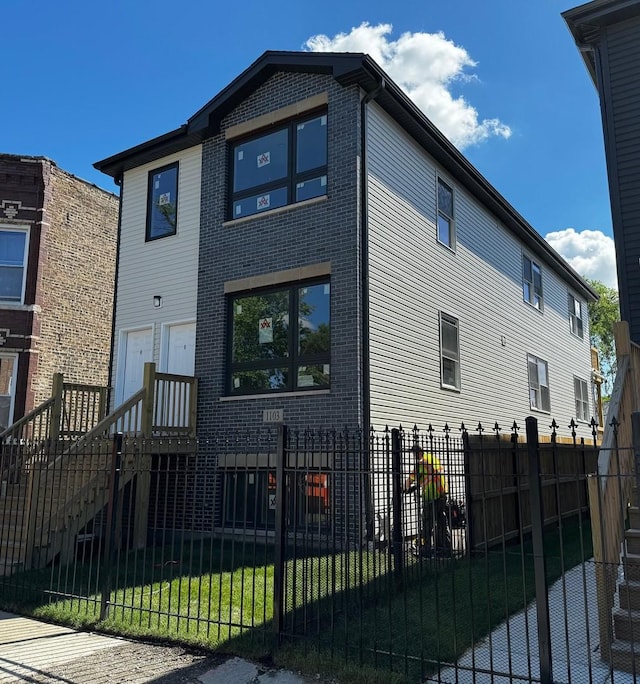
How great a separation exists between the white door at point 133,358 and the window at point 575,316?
Answer: 15.5m

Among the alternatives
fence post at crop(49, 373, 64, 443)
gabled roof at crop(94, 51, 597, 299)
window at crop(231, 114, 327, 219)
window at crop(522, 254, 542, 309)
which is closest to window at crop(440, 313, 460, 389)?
gabled roof at crop(94, 51, 597, 299)

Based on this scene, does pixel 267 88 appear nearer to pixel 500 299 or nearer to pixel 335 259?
pixel 335 259

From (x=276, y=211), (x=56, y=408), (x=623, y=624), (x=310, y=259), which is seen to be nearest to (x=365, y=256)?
(x=310, y=259)

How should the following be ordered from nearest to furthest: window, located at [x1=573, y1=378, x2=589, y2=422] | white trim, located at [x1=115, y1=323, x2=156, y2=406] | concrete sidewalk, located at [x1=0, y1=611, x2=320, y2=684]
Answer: concrete sidewalk, located at [x1=0, y1=611, x2=320, y2=684]
white trim, located at [x1=115, y1=323, x2=156, y2=406]
window, located at [x1=573, y1=378, x2=589, y2=422]

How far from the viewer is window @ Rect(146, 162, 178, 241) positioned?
13469 mm

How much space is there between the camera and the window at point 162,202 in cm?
1347

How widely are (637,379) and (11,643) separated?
24.4ft

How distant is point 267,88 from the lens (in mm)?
12234

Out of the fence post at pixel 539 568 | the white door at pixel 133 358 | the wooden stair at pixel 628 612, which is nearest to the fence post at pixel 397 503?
the fence post at pixel 539 568

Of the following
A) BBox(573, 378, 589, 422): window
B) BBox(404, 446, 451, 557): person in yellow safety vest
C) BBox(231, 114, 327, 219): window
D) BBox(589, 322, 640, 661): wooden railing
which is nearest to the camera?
BBox(589, 322, 640, 661): wooden railing

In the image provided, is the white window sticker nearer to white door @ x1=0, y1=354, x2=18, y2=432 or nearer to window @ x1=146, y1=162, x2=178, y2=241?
window @ x1=146, y1=162, x2=178, y2=241

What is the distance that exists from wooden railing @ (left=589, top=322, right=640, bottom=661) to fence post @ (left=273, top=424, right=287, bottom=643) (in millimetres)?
2574

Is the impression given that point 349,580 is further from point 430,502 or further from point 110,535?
point 110,535

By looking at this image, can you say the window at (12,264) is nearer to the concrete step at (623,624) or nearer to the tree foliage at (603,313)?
the concrete step at (623,624)
